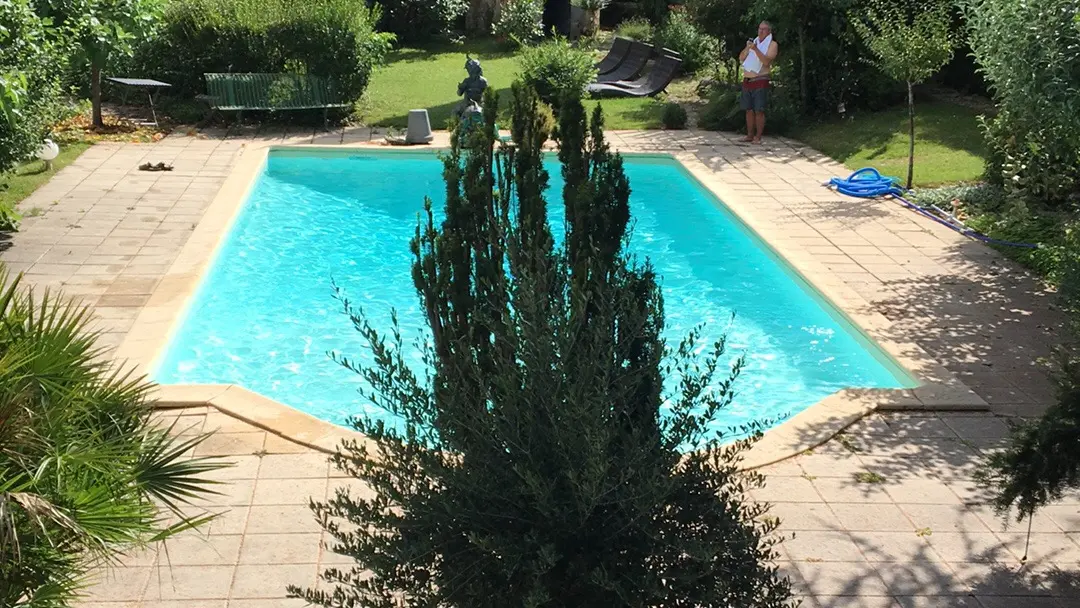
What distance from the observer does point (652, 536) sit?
142 inches

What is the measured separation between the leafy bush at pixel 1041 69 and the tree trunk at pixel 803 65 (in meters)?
5.66

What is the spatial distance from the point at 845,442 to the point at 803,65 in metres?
11.5

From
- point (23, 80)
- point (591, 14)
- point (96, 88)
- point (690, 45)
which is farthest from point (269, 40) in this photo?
point (591, 14)

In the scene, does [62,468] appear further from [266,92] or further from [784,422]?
[266,92]

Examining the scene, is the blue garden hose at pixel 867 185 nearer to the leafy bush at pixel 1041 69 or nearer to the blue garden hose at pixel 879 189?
the blue garden hose at pixel 879 189

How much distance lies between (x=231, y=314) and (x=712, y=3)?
1142 cm

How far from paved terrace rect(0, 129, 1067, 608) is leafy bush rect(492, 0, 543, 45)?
38.7ft

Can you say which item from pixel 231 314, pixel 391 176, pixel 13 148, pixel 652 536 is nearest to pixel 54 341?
pixel 652 536

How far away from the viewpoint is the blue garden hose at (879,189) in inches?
→ 485

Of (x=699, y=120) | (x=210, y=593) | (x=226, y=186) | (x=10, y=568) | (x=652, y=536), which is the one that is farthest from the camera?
(x=699, y=120)

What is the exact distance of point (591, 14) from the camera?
1049 inches

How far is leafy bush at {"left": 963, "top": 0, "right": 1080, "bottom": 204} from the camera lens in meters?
8.78

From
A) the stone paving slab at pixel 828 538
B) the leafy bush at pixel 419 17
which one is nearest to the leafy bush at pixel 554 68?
the leafy bush at pixel 419 17

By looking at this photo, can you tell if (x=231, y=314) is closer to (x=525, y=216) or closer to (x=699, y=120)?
(x=525, y=216)
